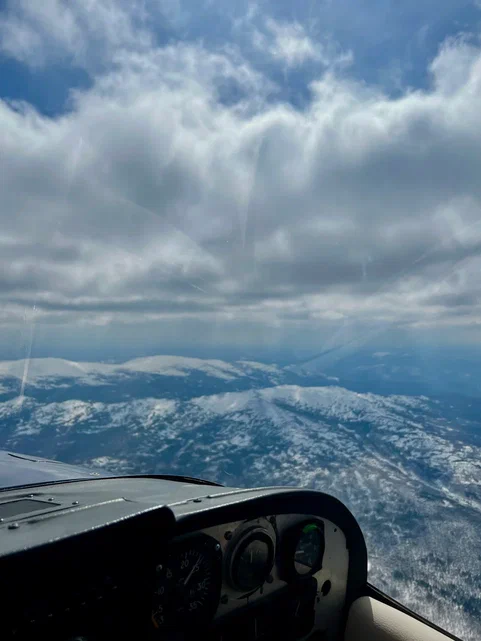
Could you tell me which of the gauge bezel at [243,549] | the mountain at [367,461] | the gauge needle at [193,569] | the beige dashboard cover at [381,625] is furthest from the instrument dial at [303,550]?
the mountain at [367,461]

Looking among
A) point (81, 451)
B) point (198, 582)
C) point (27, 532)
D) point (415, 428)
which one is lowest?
point (81, 451)

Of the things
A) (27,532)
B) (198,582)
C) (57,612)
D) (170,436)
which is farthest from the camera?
(170,436)

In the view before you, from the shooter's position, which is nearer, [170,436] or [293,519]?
[293,519]

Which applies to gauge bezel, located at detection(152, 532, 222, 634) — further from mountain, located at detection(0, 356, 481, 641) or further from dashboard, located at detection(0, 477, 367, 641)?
mountain, located at detection(0, 356, 481, 641)

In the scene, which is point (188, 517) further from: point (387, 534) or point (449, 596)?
point (387, 534)

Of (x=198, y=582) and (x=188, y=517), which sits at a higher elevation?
(x=188, y=517)

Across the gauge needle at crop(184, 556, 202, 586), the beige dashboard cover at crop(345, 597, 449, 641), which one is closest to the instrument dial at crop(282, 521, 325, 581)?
the beige dashboard cover at crop(345, 597, 449, 641)

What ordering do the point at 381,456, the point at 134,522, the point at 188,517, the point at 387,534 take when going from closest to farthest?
1. the point at 134,522
2. the point at 188,517
3. the point at 387,534
4. the point at 381,456

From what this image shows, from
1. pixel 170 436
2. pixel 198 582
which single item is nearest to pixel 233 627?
pixel 198 582
